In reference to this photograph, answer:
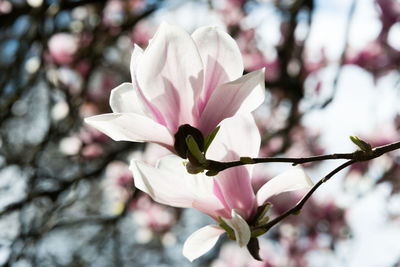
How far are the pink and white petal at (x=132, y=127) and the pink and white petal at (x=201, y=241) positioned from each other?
12 cm

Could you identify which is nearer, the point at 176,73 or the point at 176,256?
the point at 176,73

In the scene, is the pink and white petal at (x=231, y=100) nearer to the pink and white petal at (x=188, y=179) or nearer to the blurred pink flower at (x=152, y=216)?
the pink and white petal at (x=188, y=179)

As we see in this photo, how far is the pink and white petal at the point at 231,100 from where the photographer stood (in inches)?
19.6

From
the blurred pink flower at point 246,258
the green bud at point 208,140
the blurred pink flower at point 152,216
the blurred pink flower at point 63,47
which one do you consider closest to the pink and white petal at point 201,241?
the green bud at point 208,140

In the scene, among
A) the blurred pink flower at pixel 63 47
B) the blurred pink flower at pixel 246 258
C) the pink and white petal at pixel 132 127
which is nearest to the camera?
the pink and white petal at pixel 132 127

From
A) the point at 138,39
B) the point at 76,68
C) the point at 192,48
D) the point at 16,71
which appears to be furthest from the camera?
the point at 138,39

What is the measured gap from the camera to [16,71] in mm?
1818

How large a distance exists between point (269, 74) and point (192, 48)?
205cm

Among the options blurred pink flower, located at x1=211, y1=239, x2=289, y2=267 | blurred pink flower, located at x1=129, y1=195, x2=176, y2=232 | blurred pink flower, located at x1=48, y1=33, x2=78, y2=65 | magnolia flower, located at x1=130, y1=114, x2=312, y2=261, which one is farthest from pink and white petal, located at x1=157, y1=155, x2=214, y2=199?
blurred pink flower, located at x1=48, y1=33, x2=78, y2=65

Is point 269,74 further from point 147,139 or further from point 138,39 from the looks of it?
point 147,139

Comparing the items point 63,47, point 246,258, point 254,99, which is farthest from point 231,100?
point 63,47

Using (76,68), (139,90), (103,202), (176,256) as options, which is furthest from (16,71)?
(176,256)

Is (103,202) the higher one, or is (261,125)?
(261,125)

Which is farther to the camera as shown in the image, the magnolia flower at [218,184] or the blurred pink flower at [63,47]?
the blurred pink flower at [63,47]
